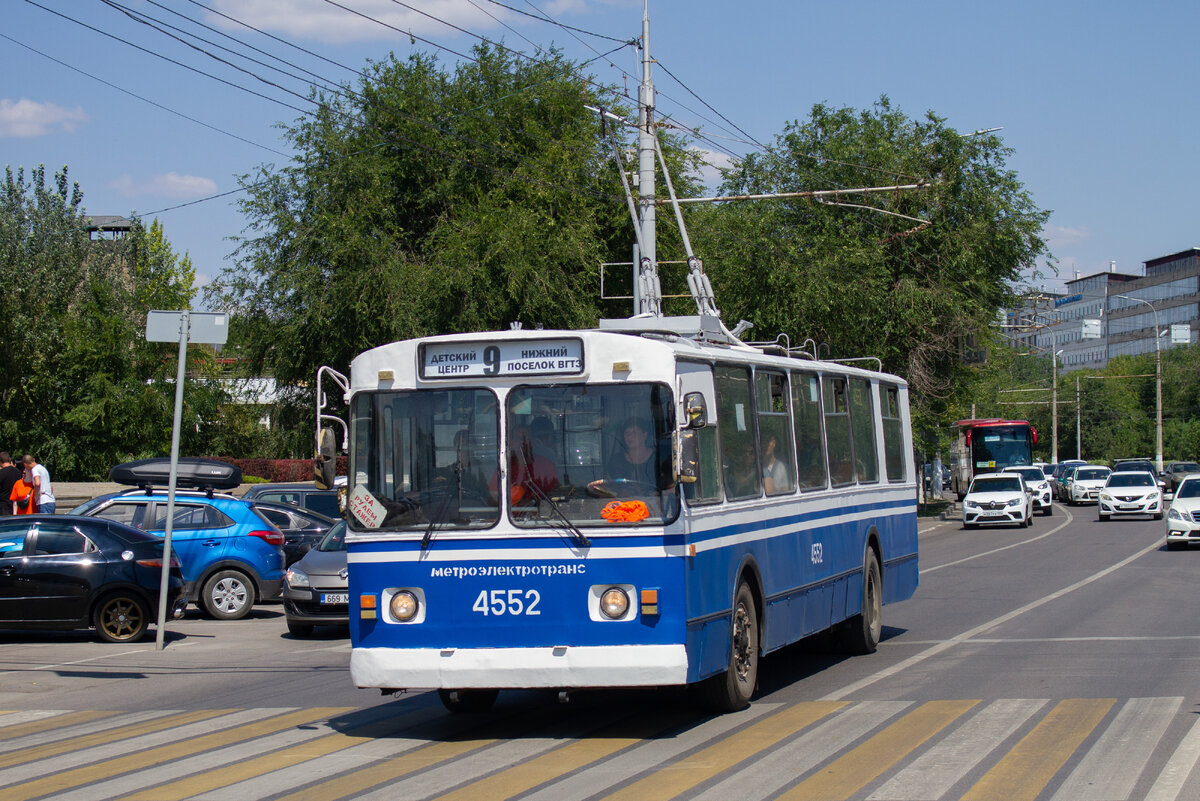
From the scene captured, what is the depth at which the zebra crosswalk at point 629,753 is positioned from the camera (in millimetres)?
7336

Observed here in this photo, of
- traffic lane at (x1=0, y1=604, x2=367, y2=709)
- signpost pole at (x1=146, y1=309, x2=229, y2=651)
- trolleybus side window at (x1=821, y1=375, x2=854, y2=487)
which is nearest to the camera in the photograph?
traffic lane at (x1=0, y1=604, x2=367, y2=709)

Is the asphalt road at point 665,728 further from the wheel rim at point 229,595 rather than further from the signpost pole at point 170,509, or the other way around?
the wheel rim at point 229,595

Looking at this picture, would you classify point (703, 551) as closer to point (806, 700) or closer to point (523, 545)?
point (523, 545)

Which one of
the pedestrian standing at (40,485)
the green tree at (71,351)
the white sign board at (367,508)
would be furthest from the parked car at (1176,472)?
the white sign board at (367,508)

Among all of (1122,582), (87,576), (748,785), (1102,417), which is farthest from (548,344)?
(1102,417)

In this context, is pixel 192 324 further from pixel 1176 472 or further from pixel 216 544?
pixel 1176 472

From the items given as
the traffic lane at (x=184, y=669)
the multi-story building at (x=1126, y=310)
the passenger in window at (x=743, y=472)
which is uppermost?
the multi-story building at (x=1126, y=310)

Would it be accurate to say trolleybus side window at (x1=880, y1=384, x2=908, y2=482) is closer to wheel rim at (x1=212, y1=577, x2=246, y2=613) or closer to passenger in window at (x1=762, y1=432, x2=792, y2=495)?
passenger in window at (x1=762, y1=432, x2=792, y2=495)

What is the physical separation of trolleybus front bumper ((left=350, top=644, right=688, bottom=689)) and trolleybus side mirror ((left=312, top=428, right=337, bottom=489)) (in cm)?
119

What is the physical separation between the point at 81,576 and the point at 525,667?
9.18 meters

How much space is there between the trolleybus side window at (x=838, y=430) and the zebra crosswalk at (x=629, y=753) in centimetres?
316

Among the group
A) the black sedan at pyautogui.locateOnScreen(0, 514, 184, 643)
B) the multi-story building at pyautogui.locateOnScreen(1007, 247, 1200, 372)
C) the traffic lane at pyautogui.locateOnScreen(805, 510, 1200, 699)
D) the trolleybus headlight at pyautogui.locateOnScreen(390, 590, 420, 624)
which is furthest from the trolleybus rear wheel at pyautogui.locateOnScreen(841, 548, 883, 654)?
the multi-story building at pyautogui.locateOnScreen(1007, 247, 1200, 372)

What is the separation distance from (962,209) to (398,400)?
129ft

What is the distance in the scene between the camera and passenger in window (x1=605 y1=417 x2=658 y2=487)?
8930 mm
